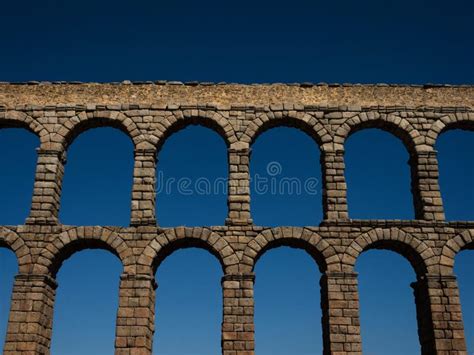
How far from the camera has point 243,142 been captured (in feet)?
59.5

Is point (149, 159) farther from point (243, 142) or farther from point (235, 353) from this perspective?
point (235, 353)

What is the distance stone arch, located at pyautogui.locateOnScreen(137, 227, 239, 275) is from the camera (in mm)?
16453

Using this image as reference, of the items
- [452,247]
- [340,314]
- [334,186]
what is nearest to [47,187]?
[334,186]

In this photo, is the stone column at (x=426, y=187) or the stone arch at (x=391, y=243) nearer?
the stone arch at (x=391, y=243)

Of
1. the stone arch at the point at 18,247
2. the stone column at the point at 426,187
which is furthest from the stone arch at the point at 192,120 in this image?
the stone column at the point at 426,187

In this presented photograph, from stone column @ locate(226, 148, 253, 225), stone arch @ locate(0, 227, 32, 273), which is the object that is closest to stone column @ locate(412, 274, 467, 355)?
stone column @ locate(226, 148, 253, 225)

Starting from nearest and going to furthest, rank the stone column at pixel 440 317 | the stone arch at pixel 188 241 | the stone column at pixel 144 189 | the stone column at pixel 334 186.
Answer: the stone column at pixel 440 317 < the stone arch at pixel 188 241 < the stone column at pixel 144 189 < the stone column at pixel 334 186

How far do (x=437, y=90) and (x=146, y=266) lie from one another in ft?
34.0

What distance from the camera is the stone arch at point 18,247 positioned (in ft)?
54.0

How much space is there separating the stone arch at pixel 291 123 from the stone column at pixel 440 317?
4.88 metres

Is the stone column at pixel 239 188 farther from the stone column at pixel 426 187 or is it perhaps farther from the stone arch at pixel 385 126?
the stone column at pixel 426 187

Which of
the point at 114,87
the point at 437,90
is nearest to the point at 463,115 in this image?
the point at 437,90

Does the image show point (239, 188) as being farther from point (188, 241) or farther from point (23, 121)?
point (23, 121)

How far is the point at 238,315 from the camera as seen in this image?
15.8 metres
